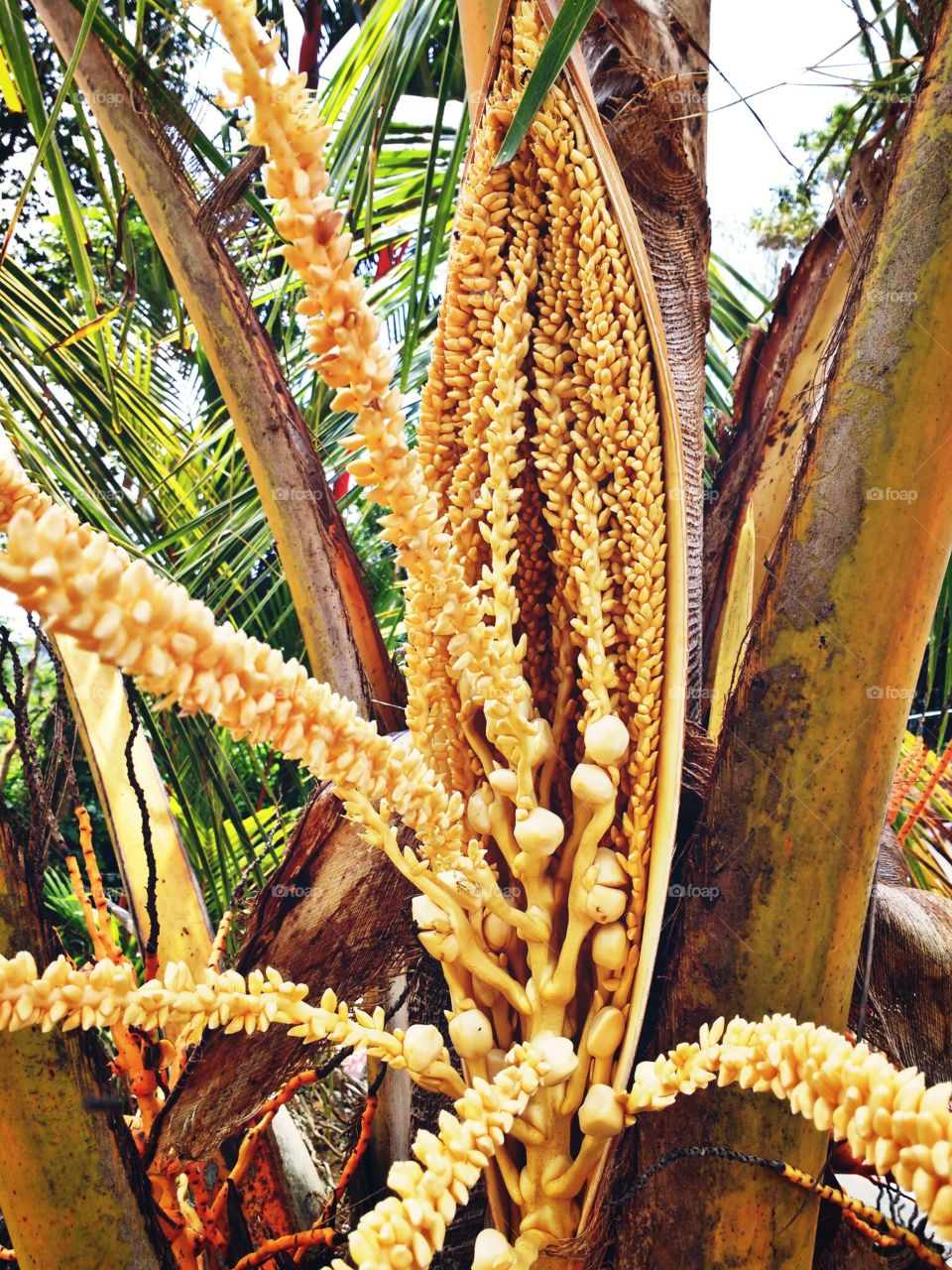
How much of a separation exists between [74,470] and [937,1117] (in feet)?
4.36

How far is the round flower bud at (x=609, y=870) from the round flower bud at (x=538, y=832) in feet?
0.13

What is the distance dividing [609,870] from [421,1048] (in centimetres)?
15

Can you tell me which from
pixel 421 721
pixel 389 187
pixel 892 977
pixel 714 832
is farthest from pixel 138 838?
pixel 389 187

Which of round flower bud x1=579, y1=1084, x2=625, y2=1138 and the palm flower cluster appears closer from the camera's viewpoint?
the palm flower cluster

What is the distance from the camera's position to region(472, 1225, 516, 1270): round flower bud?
52cm

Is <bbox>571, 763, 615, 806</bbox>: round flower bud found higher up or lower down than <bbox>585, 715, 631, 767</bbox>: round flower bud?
lower down

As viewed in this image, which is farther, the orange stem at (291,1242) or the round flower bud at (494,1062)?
the orange stem at (291,1242)

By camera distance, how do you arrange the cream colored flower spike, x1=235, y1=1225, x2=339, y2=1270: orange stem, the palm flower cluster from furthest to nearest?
x1=235, y1=1225, x2=339, y2=1270: orange stem, the cream colored flower spike, the palm flower cluster

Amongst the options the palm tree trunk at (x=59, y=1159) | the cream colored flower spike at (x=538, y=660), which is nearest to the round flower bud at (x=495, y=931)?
the cream colored flower spike at (x=538, y=660)

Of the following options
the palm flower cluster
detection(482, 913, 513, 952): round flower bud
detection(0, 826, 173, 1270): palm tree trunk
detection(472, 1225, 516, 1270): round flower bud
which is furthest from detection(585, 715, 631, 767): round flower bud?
detection(0, 826, 173, 1270): palm tree trunk

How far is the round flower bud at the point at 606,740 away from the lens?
0.57 meters

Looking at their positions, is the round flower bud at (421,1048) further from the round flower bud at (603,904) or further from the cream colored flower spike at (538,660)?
the round flower bud at (603,904)

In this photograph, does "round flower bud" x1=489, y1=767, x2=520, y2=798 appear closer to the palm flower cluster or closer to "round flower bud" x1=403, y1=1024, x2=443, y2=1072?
the palm flower cluster

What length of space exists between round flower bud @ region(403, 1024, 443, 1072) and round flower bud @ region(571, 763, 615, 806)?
6.2 inches
